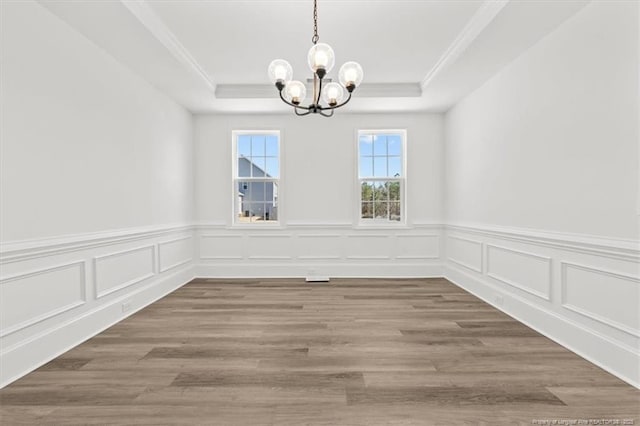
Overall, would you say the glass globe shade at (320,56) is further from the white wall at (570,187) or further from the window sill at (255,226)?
the window sill at (255,226)

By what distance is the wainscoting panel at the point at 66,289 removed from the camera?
2299 millimetres

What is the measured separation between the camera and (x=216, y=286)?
4.96 m

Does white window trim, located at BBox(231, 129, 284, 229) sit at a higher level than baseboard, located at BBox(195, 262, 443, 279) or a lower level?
higher

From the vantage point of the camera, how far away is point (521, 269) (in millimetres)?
3416

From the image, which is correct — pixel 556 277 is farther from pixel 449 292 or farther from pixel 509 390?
pixel 449 292

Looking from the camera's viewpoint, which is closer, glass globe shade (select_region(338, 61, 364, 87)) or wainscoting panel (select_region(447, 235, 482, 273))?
glass globe shade (select_region(338, 61, 364, 87))

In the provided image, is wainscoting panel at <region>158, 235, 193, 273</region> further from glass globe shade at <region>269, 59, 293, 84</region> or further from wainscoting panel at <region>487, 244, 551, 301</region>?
wainscoting panel at <region>487, 244, 551, 301</region>

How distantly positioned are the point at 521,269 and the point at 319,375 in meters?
2.34

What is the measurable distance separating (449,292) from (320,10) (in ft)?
11.8

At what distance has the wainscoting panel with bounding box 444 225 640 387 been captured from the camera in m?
2.25

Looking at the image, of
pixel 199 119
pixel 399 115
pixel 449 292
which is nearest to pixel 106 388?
pixel 449 292

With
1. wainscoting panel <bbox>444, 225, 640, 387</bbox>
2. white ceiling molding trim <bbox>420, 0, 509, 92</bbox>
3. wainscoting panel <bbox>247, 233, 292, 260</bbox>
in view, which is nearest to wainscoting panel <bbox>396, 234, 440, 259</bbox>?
wainscoting panel <bbox>444, 225, 640, 387</bbox>

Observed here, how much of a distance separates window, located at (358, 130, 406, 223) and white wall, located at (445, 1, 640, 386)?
1.54 m

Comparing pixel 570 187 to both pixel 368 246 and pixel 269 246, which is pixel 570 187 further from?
pixel 269 246
